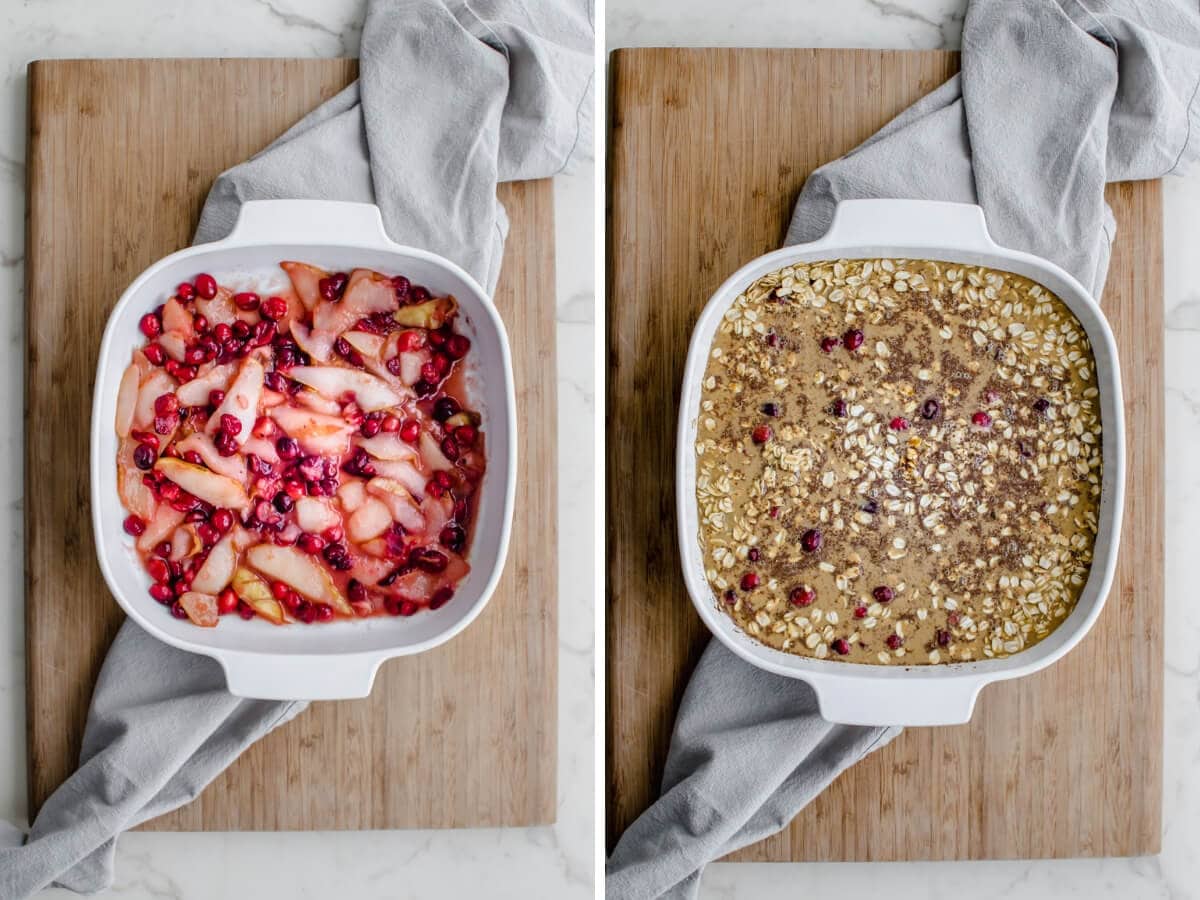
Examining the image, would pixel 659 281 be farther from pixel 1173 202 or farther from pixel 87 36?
pixel 87 36

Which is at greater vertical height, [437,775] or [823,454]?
[823,454]

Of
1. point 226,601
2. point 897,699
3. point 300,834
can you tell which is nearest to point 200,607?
point 226,601

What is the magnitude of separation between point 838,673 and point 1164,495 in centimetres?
58

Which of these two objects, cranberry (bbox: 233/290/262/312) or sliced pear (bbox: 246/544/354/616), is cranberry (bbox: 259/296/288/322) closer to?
cranberry (bbox: 233/290/262/312)

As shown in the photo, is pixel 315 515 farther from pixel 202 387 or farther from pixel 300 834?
pixel 300 834

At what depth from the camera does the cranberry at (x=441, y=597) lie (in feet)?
4.01

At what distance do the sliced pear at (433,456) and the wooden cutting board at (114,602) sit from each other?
5.1 inches

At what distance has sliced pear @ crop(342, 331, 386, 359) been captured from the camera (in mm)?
1246

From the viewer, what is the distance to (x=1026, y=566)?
46.9 inches

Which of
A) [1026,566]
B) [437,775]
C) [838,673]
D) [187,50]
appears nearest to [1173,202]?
[1026,566]

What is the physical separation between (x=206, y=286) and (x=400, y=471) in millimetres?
360

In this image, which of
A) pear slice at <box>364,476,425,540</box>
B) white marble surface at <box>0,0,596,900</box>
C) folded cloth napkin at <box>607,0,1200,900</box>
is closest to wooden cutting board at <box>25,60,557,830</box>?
white marble surface at <box>0,0,596,900</box>

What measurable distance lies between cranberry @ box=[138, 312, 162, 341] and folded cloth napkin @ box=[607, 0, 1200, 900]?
86 cm

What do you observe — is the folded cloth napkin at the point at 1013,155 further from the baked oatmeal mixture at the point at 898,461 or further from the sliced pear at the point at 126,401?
the sliced pear at the point at 126,401
